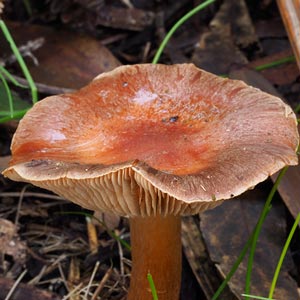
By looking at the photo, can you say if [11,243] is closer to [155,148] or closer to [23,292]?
[23,292]

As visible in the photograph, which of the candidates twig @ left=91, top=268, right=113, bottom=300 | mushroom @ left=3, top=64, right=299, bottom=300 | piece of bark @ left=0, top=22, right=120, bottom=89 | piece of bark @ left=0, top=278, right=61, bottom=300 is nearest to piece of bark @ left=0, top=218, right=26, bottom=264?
piece of bark @ left=0, top=278, right=61, bottom=300

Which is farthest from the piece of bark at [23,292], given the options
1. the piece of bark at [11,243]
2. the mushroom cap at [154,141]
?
the mushroom cap at [154,141]

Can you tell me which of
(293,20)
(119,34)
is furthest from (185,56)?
(293,20)

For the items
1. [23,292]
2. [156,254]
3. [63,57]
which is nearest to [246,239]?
[156,254]

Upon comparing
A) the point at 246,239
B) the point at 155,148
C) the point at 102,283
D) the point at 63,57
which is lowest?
the point at 102,283

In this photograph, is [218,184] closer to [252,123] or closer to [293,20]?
[252,123]

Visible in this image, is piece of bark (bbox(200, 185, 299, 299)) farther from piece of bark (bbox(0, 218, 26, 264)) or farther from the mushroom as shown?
piece of bark (bbox(0, 218, 26, 264))
